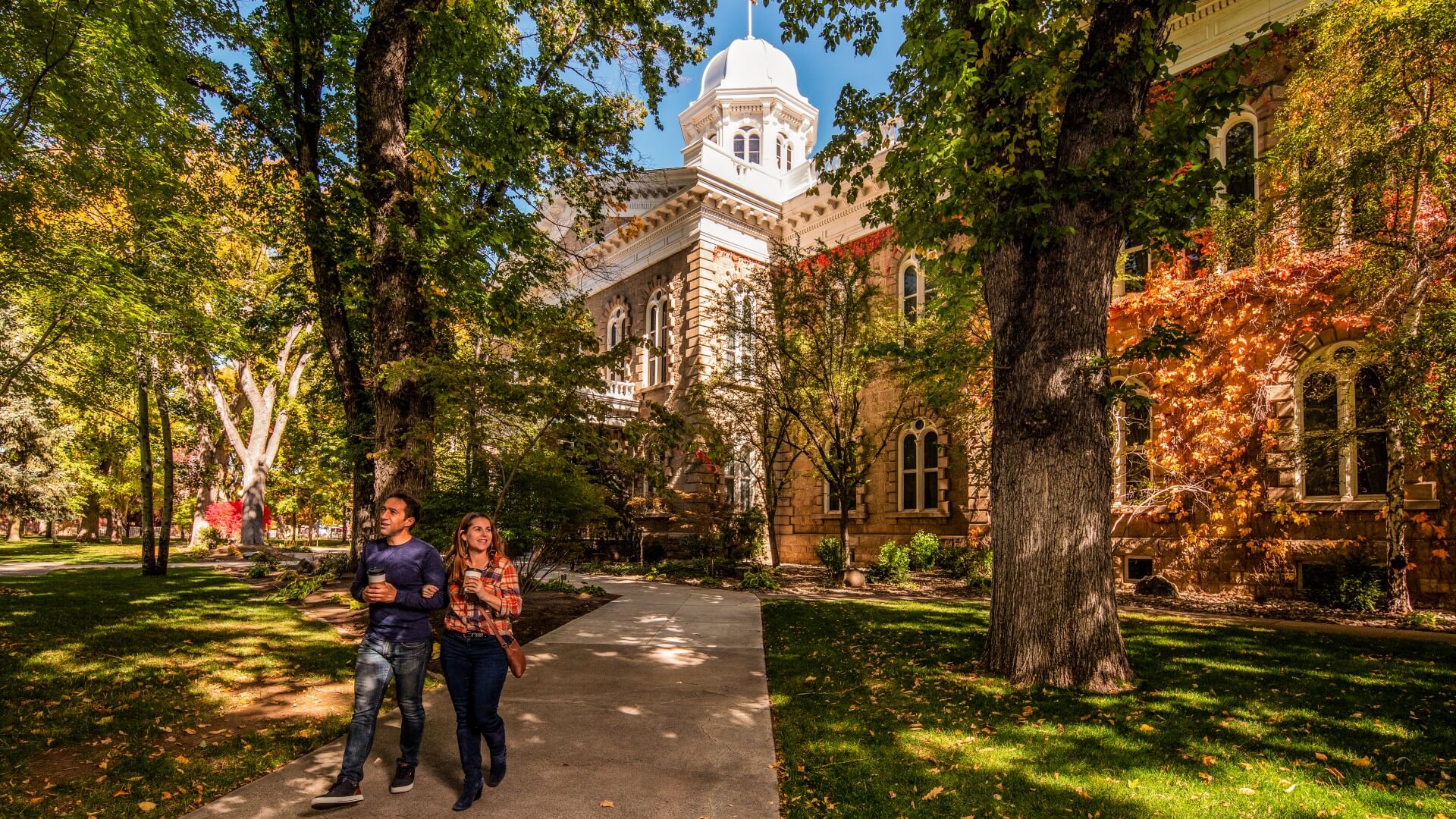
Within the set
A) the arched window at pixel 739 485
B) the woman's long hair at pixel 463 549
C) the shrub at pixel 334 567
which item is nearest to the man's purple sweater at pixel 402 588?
the woman's long hair at pixel 463 549

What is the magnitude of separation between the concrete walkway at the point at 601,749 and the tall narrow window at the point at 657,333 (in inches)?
681

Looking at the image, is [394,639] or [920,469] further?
[920,469]

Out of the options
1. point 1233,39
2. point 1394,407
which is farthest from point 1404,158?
point 1233,39

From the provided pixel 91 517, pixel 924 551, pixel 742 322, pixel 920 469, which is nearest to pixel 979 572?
pixel 924 551

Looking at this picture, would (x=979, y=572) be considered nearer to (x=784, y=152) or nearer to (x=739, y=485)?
(x=739, y=485)

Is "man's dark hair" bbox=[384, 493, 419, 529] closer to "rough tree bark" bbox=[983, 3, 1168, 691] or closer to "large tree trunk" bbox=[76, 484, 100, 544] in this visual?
"rough tree bark" bbox=[983, 3, 1168, 691]

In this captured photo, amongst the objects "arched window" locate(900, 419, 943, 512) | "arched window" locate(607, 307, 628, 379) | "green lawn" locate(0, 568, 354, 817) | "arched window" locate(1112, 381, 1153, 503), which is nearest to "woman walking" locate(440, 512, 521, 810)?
"green lawn" locate(0, 568, 354, 817)

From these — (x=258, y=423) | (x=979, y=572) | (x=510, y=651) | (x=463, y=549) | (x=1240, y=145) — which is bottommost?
(x=979, y=572)

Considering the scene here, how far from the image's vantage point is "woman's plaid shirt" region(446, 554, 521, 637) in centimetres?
407

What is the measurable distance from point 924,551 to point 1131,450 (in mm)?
6056

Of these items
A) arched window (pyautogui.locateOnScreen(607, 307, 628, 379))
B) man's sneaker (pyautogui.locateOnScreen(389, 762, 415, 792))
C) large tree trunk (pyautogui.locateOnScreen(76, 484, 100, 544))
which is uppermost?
arched window (pyautogui.locateOnScreen(607, 307, 628, 379))

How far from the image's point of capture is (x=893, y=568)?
16672 millimetres

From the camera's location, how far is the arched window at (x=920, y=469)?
2009 cm

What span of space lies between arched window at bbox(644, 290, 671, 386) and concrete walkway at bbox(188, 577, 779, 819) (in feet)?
56.7
